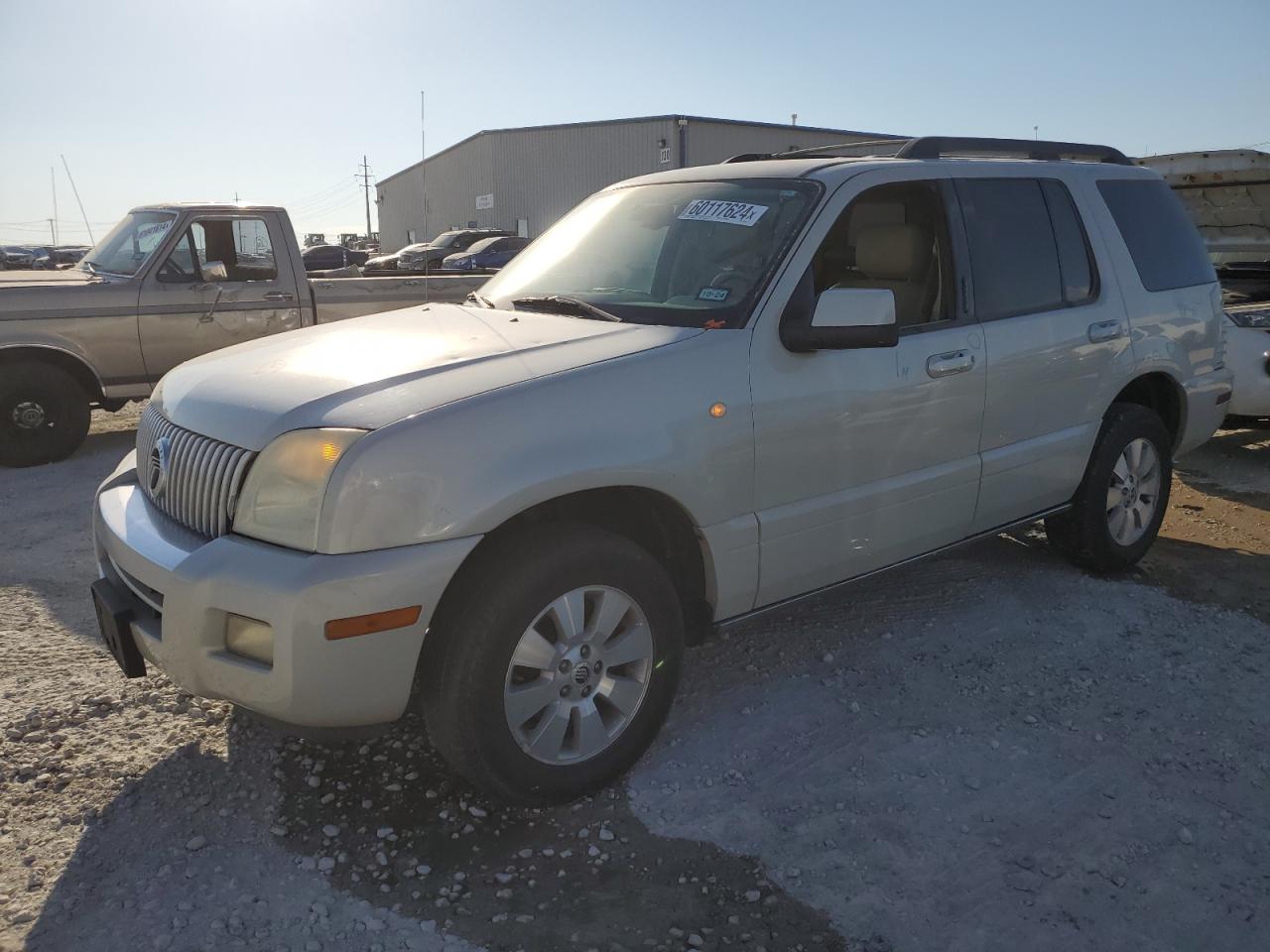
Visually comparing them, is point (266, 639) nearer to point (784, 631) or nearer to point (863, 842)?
point (863, 842)

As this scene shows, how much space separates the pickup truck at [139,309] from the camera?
7387mm

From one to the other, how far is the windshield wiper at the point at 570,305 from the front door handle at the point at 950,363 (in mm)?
1169

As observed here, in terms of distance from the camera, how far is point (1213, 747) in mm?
3398

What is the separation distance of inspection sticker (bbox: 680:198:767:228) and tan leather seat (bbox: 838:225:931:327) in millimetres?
569

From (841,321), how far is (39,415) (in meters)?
6.48

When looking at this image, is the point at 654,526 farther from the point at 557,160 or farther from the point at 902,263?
the point at 557,160

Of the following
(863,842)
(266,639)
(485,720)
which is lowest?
(863,842)

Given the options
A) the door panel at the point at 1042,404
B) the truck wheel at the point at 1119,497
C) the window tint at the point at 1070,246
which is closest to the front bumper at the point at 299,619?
the door panel at the point at 1042,404

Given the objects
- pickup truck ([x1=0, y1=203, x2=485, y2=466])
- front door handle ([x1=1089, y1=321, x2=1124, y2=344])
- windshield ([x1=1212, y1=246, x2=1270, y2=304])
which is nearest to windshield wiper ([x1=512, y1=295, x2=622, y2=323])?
front door handle ([x1=1089, y1=321, x2=1124, y2=344])

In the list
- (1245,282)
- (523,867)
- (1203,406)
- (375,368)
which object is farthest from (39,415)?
(1245,282)

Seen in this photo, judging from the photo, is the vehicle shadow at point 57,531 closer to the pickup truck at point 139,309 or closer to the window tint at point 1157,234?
the pickup truck at point 139,309

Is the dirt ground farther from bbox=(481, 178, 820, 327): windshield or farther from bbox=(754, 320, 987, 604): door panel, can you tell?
bbox=(481, 178, 820, 327): windshield

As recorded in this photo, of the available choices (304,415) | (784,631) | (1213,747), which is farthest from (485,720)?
(1213,747)

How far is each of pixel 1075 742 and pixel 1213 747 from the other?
0.44 m
